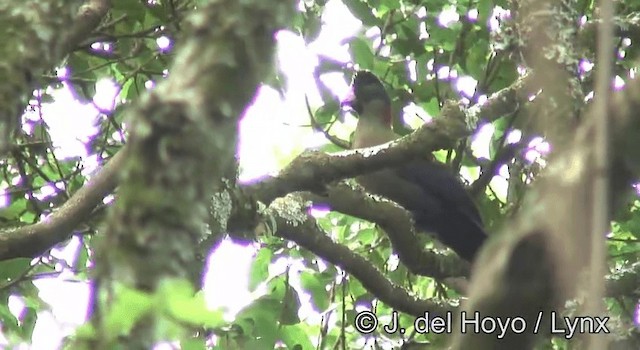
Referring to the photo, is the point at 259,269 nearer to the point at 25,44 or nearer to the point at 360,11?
the point at 360,11

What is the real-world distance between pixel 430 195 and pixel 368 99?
0.81m

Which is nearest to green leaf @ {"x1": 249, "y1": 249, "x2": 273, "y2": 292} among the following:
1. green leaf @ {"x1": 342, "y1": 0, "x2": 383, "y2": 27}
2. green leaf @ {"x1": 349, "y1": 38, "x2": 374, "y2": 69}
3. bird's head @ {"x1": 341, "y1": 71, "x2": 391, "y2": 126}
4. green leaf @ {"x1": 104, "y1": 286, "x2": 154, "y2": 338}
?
green leaf @ {"x1": 349, "y1": 38, "x2": 374, "y2": 69}

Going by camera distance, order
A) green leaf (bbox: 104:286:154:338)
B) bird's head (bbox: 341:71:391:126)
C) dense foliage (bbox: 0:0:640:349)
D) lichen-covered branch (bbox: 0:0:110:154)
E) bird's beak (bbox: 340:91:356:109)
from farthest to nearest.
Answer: bird's head (bbox: 341:71:391:126), bird's beak (bbox: 340:91:356:109), dense foliage (bbox: 0:0:640:349), lichen-covered branch (bbox: 0:0:110:154), green leaf (bbox: 104:286:154:338)

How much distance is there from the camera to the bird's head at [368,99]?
5402mm

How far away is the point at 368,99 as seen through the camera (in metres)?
5.45

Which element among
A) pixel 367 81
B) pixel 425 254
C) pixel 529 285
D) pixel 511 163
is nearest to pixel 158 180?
pixel 529 285

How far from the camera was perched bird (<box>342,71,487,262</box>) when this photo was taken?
467cm

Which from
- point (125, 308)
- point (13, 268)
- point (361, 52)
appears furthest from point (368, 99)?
point (125, 308)

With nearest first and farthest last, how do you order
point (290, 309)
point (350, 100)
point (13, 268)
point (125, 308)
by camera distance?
point (125, 308) < point (13, 268) < point (290, 309) < point (350, 100)

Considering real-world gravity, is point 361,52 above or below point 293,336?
above

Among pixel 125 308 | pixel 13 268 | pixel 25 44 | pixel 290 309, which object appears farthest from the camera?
pixel 290 309

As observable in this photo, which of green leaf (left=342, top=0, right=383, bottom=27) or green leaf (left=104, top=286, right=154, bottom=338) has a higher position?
green leaf (left=342, top=0, right=383, bottom=27)

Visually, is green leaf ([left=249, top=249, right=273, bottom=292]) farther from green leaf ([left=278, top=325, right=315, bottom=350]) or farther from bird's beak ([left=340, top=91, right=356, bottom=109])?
bird's beak ([left=340, top=91, right=356, bottom=109])

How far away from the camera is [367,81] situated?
18.1ft
